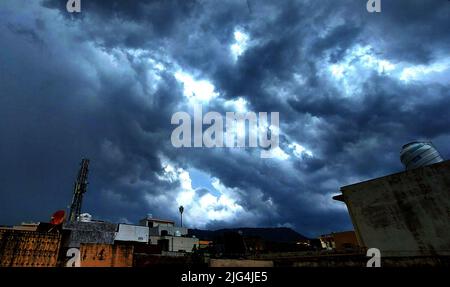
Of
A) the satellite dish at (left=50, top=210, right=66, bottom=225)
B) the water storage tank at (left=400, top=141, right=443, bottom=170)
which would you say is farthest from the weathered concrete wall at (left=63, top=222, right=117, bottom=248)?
the water storage tank at (left=400, top=141, right=443, bottom=170)

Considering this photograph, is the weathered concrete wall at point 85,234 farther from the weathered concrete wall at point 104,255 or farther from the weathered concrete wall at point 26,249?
the weathered concrete wall at point 104,255

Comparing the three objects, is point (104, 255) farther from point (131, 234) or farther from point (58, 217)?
point (131, 234)

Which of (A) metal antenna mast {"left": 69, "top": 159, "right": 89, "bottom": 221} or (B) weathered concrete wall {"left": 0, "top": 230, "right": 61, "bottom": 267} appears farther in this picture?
(A) metal antenna mast {"left": 69, "top": 159, "right": 89, "bottom": 221}

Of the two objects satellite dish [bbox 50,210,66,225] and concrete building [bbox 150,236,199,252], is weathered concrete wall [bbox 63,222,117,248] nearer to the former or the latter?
satellite dish [bbox 50,210,66,225]

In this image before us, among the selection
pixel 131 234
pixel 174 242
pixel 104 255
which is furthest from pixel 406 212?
pixel 174 242

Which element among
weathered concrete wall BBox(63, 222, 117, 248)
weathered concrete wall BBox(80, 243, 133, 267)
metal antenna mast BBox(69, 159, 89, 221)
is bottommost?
weathered concrete wall BBox(80, 243, 133, 267)

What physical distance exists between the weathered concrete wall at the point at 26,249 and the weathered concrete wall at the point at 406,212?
21066mm

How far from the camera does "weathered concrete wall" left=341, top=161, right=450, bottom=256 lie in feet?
47.4

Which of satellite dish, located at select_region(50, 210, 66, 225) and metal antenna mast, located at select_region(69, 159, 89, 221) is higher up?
metal antenna mast, located at select_region(69, 159, 89, 221)

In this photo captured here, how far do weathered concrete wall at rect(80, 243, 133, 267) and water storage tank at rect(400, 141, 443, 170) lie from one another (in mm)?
21122
